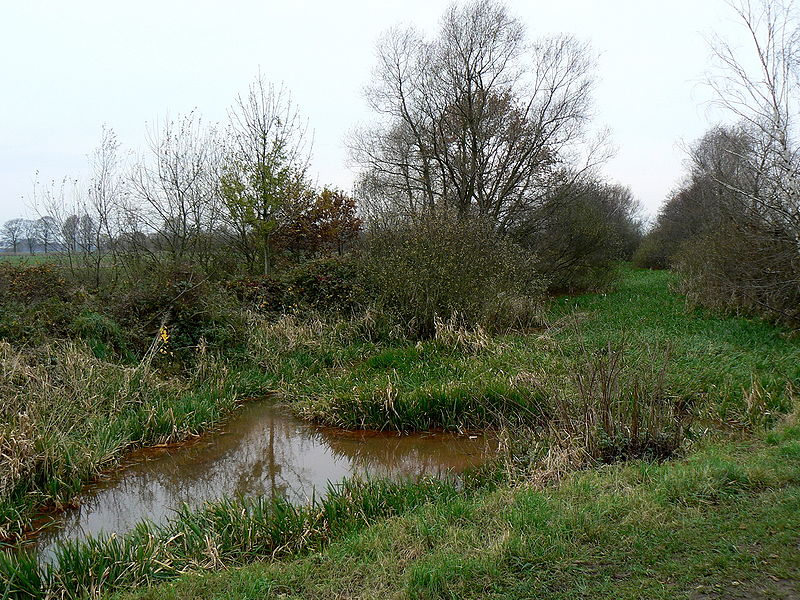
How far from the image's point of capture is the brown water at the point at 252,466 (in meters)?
5.71

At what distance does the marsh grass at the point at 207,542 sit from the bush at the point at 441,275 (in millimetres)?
6249

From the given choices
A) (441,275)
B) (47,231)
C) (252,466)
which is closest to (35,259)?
(47,231)

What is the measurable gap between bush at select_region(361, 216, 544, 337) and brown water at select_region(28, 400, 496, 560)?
4.00 m

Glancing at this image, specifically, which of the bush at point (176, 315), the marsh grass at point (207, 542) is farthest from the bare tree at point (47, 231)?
the marsh grass at point (207, 542)

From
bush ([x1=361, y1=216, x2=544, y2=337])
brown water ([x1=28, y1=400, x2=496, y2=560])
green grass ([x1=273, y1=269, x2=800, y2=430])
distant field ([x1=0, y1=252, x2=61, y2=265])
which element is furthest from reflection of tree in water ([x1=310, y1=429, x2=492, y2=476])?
distant field ([x1=0, y1=252, x2=61, y2=265])

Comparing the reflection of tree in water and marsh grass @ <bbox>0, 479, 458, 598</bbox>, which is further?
the reflection of tree in water

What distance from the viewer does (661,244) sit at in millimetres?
37219

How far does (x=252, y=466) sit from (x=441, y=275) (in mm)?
5561

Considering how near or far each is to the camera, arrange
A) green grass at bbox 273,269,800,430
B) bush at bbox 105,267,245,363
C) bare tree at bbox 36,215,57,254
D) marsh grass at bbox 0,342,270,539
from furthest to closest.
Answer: bare tree at bbox 36,215,57,254 < bush at bbox 105,267,245,363 < green grass at bbox 273,269,800,430 < marsh grass at bbox 0,342,270,539

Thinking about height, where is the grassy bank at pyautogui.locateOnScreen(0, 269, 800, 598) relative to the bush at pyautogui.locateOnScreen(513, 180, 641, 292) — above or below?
below

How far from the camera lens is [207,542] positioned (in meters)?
4.21

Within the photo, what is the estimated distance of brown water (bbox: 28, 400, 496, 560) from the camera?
5.71 m

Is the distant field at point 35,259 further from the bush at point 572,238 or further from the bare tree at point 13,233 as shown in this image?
the bush at point 572,238

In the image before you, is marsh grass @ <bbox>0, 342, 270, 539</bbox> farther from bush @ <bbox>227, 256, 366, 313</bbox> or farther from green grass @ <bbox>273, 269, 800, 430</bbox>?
bush @ <bbox>227, 256, 366, 313</bbox>
